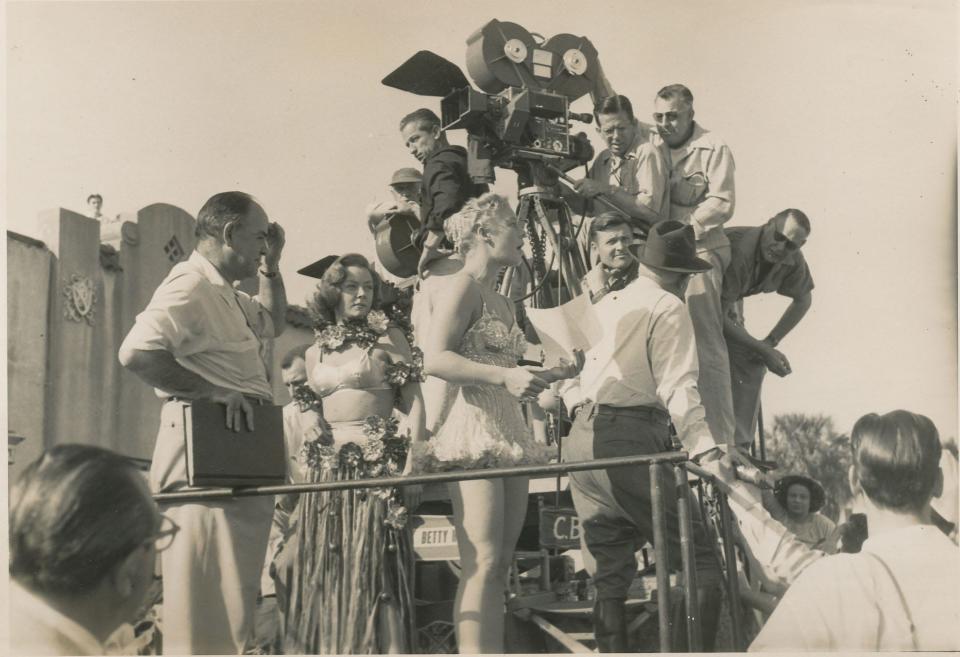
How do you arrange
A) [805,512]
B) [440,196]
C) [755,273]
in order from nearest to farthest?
[440,196] → [805,512] → [755,273]

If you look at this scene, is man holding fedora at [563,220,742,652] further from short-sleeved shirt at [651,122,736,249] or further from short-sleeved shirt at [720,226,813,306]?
short-sleeved shirt at [720,226,813,306]

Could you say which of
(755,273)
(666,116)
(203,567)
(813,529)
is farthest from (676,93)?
(203,567)

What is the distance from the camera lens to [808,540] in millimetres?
6082

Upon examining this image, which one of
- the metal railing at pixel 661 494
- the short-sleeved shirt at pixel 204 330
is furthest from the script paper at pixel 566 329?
the short-sleeved shirt at pixel 204 330

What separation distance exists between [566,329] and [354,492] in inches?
42.6

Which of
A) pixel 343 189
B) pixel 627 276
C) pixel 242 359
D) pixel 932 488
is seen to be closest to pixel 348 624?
pixel 242 359

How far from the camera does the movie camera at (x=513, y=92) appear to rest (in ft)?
21.0

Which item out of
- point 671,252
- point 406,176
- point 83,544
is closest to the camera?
point 83,544

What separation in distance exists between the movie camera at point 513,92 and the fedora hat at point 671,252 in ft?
3.31

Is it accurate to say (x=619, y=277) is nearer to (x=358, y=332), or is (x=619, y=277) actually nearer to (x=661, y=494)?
(x=358, y=332)

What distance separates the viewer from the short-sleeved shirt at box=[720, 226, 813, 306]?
661 cm

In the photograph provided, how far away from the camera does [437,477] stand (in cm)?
465

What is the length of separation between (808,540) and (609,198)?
1.80m

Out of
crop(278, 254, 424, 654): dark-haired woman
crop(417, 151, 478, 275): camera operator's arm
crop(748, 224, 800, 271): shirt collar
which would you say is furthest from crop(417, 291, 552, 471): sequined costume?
crop(748, 224, 800, 271): shirt collar
